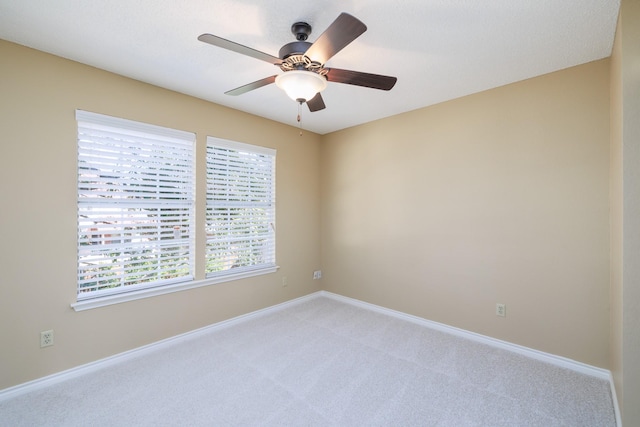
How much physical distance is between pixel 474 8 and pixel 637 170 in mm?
1323

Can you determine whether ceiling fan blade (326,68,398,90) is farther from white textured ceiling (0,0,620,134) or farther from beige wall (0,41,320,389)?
beige wall (0,41,320,389)

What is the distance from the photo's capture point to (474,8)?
1646mm

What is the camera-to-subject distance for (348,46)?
6.66ft

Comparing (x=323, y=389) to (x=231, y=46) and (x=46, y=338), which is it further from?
(x=231, y=46)

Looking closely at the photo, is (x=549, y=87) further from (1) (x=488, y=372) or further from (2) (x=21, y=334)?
(2) (x=21, y=334)

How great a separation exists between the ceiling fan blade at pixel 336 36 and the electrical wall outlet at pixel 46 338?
284 cm

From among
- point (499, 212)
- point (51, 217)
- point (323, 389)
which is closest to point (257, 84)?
point (51, 217)

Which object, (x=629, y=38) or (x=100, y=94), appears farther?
(x=100, y=94)

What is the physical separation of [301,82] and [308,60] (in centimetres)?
13

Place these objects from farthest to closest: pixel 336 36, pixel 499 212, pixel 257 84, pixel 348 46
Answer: pixel 499 212 → pixel 348 46 → pixel 257 84 → pixel 336 36

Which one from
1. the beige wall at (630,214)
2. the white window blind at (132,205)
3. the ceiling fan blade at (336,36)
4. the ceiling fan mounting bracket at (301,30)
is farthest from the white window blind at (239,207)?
the beige wall at (630,214)

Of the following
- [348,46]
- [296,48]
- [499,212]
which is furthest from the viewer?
[499,212]

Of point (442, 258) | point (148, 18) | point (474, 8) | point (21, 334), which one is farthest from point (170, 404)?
point (474, 8)

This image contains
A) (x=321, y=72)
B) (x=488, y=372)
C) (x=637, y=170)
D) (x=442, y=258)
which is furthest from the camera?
(x=442, y=258)
